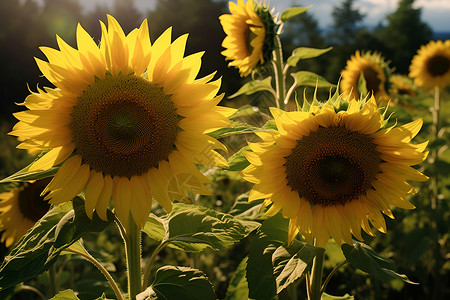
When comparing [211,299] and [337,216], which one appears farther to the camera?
[337,216]

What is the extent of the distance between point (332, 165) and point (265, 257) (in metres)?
0.37

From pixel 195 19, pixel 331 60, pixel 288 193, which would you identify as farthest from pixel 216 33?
pixel 288 193

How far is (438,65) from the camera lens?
4.71 m

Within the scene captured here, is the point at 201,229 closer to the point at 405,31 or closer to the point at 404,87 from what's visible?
the point at 404,87

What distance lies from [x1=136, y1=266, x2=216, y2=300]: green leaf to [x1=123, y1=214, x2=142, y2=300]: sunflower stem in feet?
0.18

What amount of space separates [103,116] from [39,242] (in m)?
0.39

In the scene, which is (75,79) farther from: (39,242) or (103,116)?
(39,242)

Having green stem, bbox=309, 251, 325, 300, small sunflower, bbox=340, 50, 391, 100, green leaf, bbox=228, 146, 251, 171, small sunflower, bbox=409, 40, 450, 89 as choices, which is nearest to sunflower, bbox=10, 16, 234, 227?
green leaf, bbox=228, 146, 251, 171

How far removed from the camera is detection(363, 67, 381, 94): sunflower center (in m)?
3.89

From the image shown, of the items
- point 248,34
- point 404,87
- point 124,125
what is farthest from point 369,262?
point 404,87

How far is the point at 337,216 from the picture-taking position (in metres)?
1.46

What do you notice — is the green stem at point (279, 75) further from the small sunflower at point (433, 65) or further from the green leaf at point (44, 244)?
the small sunflower at point (433, 65)

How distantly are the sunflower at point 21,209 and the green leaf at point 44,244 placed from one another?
127 centimetres

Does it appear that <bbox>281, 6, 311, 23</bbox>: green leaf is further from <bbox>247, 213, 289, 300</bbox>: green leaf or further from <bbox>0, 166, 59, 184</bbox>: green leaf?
<bbox>0, 166, 59, 184</bbox>: green leaf
